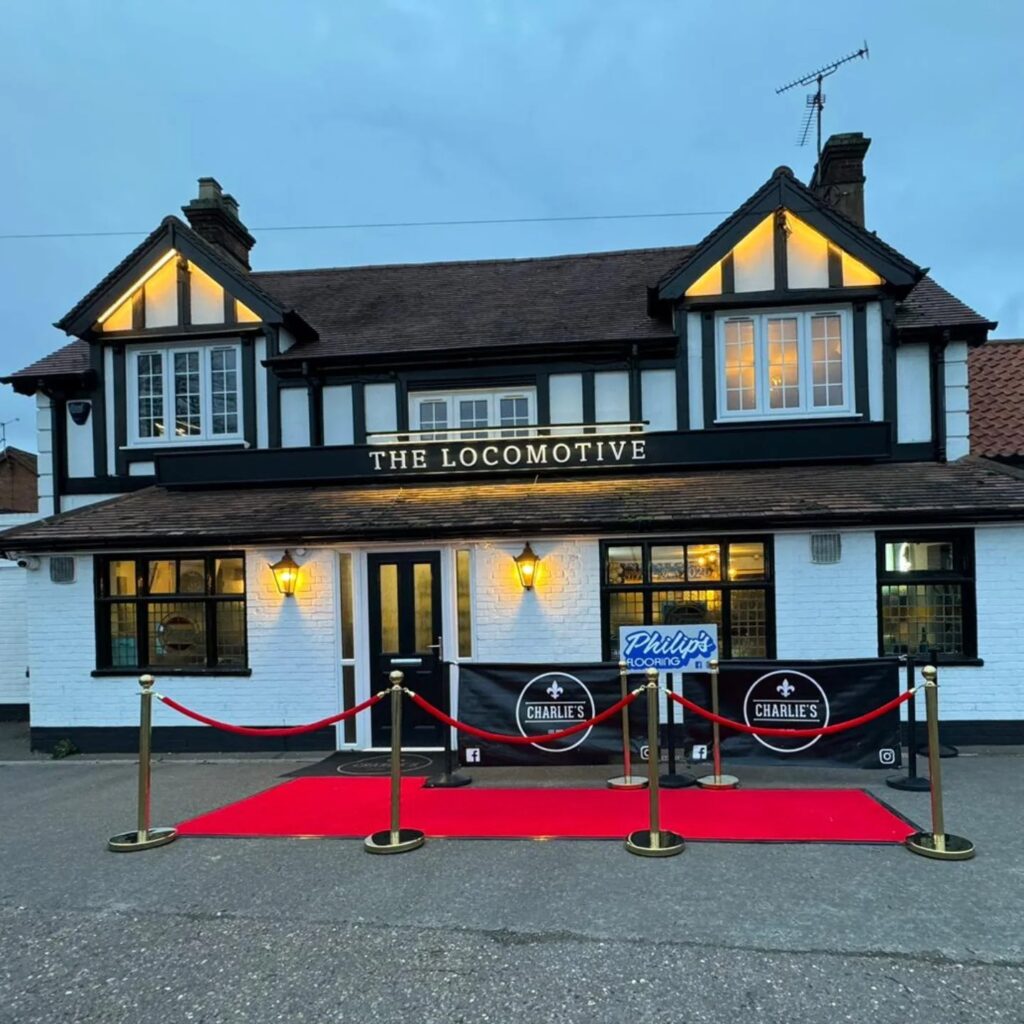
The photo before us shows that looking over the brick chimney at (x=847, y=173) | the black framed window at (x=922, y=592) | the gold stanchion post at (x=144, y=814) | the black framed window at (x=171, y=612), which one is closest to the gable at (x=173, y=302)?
the black framed window at (x=171, y=612)

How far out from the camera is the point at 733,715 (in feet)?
23.7

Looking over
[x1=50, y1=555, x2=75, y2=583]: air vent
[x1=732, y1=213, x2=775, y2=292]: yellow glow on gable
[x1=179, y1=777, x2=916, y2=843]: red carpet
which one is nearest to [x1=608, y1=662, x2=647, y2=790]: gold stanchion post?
[x1=179, y1=777, x2=916, y2=843]: red carpet

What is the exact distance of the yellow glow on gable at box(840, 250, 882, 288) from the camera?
10719mm

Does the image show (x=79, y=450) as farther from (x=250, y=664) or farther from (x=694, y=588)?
(x=694, y=588)

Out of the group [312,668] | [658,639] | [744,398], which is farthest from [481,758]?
[744,398]

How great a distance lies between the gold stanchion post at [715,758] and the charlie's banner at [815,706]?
129 millimetres

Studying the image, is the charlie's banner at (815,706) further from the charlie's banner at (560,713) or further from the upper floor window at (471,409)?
the upper floor window at (471,409)

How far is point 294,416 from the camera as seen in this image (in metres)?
11.7

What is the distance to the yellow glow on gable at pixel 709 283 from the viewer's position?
433 inches

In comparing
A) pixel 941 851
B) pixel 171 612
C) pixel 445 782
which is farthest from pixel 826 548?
pixel 171 612

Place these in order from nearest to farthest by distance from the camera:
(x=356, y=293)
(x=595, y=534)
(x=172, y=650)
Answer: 1. (x=595, y=534)
2. (x=172, y=650)
3. (x=356, y=293)

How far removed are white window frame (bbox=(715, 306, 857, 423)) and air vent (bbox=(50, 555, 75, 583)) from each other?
9594 millimetres

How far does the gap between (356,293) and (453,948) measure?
40.4 ft

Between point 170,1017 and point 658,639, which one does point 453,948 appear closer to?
point 170,1017
